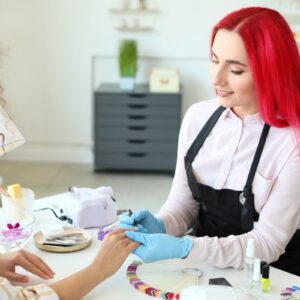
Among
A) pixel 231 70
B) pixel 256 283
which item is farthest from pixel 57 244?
pixel 231 70

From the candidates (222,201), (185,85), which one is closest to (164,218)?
(222,201)

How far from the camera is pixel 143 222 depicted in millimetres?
1604

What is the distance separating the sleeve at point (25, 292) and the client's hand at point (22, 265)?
83mm

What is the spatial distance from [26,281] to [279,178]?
75 cm

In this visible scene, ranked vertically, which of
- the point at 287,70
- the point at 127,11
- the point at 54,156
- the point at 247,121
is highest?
the point at 127,11

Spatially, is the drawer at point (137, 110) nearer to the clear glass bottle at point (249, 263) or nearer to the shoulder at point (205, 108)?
the shoulder at point (205, 108)

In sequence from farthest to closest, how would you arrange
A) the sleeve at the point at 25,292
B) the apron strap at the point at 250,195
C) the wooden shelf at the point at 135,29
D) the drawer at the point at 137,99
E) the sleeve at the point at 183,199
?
the wooden shelf at the point at 135,29 < the drawer at the point at 137,99 < the sleeve at the point at 183,199 < the apron strap at the point at 250,195 < the sleeve at the point at 25,292

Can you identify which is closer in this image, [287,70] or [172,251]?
[172,251]

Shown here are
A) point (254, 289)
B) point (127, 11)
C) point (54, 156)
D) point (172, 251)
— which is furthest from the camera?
point (54, 156)

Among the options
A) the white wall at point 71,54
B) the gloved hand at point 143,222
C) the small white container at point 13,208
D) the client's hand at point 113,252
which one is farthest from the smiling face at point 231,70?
the white wall at point 71,54

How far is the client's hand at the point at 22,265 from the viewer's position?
1.35 m

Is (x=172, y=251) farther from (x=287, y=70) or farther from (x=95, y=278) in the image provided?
(x=287, y=70)

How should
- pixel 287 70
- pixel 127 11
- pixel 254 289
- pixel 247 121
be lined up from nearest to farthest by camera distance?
pixel 254 289, pixel 287 70, pixel 247 121, pixel 127 11

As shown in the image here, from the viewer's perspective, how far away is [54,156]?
15.3 feet
